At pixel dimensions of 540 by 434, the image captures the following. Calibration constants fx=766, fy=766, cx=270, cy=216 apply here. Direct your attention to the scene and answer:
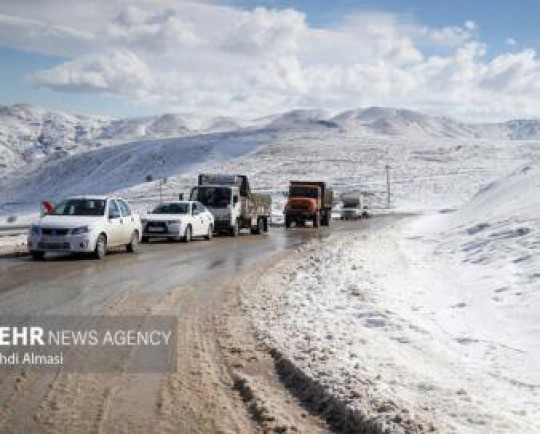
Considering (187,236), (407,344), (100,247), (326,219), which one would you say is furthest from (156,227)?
(326,219)

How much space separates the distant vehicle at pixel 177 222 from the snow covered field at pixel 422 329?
7.74m

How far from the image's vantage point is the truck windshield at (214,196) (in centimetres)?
3222

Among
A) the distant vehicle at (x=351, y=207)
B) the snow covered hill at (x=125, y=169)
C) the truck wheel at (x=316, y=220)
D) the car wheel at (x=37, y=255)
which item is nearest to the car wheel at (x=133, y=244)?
the car wheel at (x=37, y=255)

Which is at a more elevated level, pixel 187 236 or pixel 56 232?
pixel 56 232

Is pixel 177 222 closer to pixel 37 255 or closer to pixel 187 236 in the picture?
pixel 187 236

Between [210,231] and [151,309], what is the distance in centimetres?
1817

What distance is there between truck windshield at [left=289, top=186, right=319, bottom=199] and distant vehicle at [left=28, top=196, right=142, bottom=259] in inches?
908

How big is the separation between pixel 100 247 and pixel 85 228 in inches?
26.4

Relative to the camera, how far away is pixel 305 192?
44312 millimetres

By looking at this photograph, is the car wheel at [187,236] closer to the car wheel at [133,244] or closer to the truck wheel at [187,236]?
the truck wheel at [187,236]

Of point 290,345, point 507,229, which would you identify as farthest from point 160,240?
point 290,345

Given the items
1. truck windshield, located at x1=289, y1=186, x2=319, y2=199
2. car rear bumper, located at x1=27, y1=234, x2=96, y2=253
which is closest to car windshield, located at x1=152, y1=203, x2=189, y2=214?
car rear bumper, located at x1=27, y1=234, x2=96, y2=253

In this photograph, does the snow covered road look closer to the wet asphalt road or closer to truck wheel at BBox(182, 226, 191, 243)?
the wet asphalt road

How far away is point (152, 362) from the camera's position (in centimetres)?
772
